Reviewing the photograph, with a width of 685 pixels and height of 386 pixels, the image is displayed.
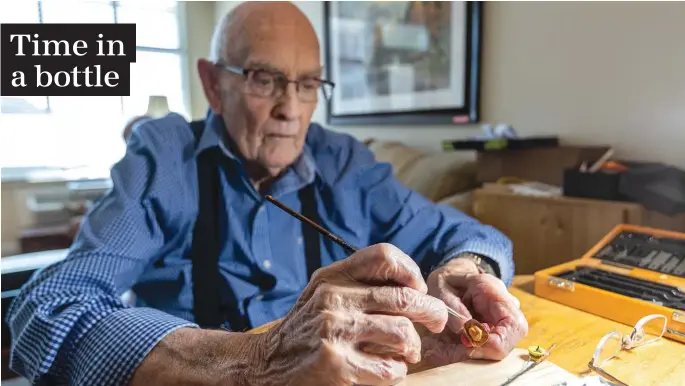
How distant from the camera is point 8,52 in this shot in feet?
1.92

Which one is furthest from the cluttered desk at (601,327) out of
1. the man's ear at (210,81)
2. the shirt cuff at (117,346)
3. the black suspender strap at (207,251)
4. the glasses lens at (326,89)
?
the man's ear at (210,81)

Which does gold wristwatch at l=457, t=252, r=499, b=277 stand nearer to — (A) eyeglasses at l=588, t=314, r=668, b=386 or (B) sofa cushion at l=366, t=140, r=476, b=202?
(A) eyeglasses at l=588, t=314, r=668, b=386

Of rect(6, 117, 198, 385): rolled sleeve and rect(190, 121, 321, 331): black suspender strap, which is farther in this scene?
rect(190, 121, 321, 331): black suspender strap

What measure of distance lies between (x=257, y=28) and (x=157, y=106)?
0.25 metres

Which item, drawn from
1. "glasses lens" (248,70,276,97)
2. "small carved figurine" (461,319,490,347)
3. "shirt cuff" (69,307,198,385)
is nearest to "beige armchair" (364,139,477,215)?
"glasses lens" (248,70,276,97)

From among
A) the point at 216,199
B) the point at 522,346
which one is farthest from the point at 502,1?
the point at 522,346

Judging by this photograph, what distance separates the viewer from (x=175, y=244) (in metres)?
0.88

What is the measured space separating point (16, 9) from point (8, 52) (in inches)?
2.1

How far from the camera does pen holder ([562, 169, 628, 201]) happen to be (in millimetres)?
1209

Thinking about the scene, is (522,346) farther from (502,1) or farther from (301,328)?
(502,1)

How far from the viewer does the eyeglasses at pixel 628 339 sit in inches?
23.4

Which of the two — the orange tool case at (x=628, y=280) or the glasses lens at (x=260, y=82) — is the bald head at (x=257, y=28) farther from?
the orange tool case at (x=628, y=280)

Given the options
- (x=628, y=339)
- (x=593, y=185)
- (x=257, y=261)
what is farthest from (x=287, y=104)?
(x=593, y=185)

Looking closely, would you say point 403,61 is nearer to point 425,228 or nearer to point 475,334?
point 425,228
